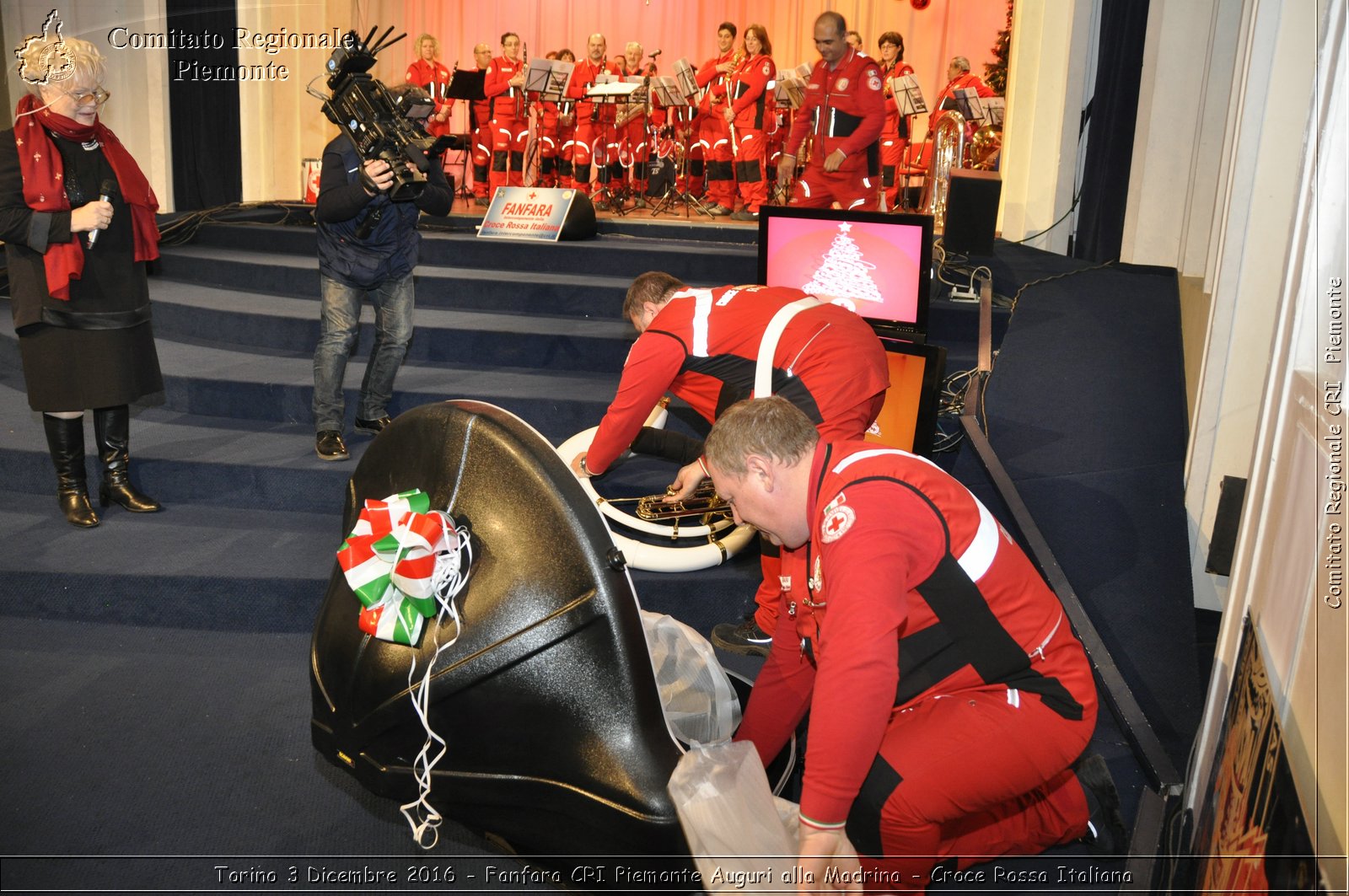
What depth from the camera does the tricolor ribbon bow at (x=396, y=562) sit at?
177 cm

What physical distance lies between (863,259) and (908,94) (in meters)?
6.50

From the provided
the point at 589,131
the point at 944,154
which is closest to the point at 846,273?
the point at 944,154

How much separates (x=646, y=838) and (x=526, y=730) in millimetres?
265

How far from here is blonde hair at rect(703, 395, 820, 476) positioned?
2.07 meters

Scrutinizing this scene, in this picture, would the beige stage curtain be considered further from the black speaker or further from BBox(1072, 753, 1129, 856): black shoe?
BBox(1072, 753, 1129, 856): black shoe

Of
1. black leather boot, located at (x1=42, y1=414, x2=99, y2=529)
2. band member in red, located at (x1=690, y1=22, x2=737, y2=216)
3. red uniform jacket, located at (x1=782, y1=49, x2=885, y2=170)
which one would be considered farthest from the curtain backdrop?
black leather boot, located at (x1=42, y1=414, x2=99, y2=529)

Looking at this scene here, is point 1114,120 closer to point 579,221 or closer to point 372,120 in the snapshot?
point 579,221

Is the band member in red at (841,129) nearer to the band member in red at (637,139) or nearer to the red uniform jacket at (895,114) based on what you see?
the band member in red at (637,139)

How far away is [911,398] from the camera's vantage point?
13.3ft

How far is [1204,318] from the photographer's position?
5062mm

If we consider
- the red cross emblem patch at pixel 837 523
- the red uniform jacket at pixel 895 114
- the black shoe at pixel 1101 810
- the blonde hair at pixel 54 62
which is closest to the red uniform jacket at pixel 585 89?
the red uniform jacket at pixel 895 114

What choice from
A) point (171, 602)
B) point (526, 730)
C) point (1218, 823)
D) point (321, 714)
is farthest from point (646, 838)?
point (171, 602)

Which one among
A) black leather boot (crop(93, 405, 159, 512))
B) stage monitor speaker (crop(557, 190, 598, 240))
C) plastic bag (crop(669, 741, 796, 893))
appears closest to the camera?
plastic bag (crop(669, 741, 796, 893))

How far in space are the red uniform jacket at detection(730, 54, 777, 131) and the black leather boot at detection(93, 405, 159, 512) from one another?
717 cm
